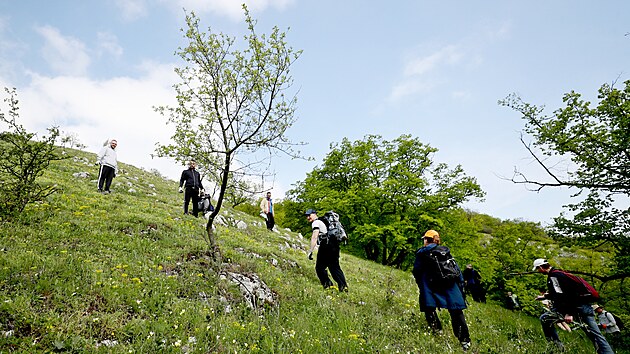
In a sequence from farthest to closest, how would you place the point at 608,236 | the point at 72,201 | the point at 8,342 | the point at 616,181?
the point at 608,236, the point at 616,181, the point at 72,201, the point at 8,342

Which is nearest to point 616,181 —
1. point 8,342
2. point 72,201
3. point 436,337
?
point 436,337

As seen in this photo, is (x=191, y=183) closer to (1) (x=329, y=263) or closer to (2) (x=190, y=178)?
(2) (x=190, y=178)

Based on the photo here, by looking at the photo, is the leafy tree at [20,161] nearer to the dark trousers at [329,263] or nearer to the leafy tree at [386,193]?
the dark trousers at [329,263]

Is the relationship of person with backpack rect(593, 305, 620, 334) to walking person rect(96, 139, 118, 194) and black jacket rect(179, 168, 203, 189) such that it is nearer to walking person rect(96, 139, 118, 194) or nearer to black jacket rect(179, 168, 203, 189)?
black jacket rect(179, 168, 203, 189)

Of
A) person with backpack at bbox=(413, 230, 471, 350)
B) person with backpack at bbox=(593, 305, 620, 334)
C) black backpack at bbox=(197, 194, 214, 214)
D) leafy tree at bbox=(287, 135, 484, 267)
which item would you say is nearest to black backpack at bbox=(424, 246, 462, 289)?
person with backpack at bbox=(413, 230, 471, 350)

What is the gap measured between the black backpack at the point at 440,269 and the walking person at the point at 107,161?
13235 mm

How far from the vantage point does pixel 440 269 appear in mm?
6715

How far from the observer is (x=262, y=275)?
8.11m

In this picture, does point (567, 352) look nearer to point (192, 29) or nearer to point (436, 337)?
point (436, 337)

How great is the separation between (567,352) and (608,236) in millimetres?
8758

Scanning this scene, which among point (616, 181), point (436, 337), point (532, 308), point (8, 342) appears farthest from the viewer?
point (532, 308)

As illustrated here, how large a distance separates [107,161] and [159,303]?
34.9 feet

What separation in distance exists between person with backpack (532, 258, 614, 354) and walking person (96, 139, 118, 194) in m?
15.9

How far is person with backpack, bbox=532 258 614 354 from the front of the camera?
7.02m
